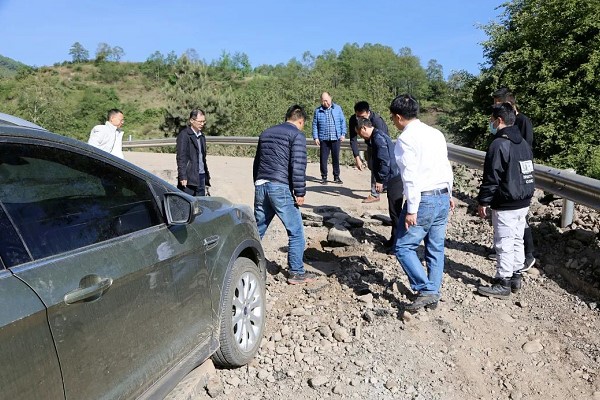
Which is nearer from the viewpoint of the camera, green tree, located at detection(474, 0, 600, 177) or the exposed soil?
the exposed soil

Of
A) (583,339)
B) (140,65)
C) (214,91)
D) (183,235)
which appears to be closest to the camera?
(183,235)

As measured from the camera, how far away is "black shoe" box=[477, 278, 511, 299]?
4.77 metres

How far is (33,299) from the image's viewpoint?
1867 mm

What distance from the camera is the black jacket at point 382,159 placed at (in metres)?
6.14

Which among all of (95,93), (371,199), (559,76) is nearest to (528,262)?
(371,199)

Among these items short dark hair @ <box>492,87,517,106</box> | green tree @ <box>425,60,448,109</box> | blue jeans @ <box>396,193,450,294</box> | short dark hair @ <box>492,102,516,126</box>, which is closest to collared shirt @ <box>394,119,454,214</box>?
blue jeans @ <box>396,193,450,294</box>

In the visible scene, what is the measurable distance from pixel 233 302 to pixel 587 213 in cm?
502

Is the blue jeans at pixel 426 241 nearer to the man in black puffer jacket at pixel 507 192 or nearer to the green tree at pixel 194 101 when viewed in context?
the man in black puffer jacket at pixel 507 192

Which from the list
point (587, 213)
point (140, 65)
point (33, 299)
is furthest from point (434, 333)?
point (140, 65)

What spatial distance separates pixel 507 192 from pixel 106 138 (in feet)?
15.0

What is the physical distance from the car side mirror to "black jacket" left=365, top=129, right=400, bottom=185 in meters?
3.45

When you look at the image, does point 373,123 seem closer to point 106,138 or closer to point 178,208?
point 106,138

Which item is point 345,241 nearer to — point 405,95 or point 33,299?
point 405,95

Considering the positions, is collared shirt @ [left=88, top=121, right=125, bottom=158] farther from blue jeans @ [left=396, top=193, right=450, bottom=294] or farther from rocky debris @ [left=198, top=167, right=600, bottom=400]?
blue jeans @ [left=396, top=193, right=450, bottom=294]
